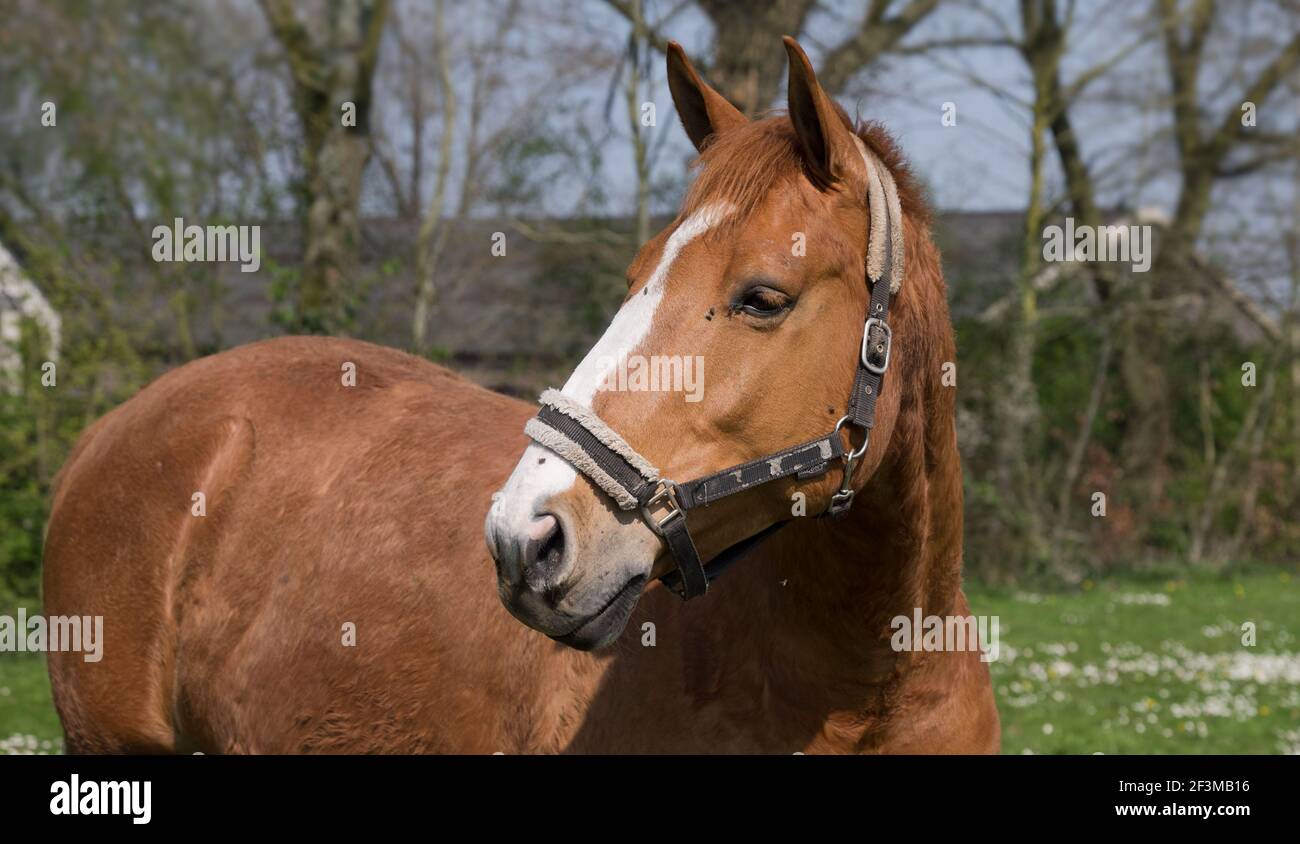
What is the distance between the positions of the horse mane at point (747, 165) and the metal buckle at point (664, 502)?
612mm

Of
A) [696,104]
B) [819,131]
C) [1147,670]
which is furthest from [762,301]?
[1147,670]

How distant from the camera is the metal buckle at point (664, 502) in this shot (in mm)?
2285

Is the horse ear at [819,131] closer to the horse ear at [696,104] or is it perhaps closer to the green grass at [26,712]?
the horse ear at [696,104]

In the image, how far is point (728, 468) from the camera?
93.3 inches

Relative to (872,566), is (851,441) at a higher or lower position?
higher

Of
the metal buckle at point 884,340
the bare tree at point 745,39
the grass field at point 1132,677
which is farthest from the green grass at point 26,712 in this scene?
the bare tree at point 745,39

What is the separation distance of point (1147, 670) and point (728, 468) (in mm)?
7433

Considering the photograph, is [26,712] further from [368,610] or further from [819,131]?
[819,131]

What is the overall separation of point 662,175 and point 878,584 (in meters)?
13.0

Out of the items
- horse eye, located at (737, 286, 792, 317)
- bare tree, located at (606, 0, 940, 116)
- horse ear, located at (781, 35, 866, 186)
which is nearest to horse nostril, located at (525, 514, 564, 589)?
horse eye, located at (737, 286, 792, 317)

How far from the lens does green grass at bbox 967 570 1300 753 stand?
262 inches

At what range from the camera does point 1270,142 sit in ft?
61.0

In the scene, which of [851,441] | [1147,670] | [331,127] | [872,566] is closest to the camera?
[851,441]

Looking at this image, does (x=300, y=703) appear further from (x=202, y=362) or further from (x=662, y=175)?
(x=662, y=175)
